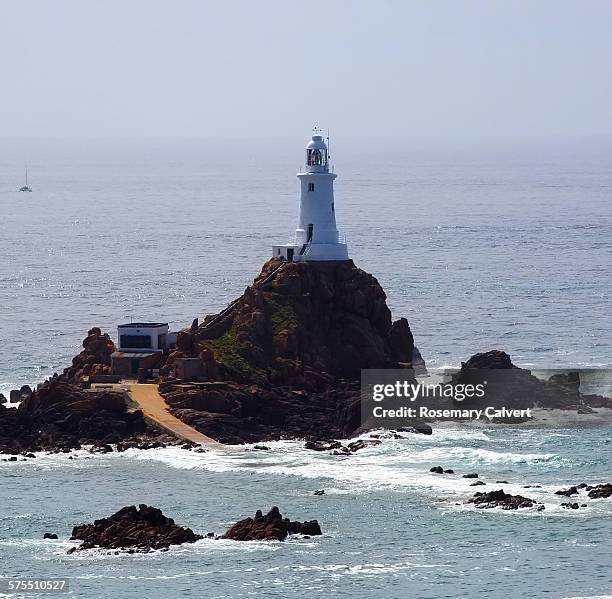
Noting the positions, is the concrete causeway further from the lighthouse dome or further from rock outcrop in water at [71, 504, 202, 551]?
the lighthouse dome

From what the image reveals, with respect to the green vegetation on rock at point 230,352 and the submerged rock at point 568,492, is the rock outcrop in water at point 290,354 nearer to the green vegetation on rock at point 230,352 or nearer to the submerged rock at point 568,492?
the green vegetation on rock at point 230,352

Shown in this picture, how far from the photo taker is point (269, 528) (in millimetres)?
73125

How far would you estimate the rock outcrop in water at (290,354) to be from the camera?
93.6 m

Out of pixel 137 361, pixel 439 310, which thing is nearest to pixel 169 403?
pixel 137 361

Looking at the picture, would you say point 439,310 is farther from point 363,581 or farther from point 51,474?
point 363,581

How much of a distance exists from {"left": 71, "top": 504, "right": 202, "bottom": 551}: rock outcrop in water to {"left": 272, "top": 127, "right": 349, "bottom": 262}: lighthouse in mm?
33487

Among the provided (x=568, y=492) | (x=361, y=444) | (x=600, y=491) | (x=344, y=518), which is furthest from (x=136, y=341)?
(x=600, y=491)

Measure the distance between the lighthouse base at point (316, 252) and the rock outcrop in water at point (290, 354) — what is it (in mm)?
598

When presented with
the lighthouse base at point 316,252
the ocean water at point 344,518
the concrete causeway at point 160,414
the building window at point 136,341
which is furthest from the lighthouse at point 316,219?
the ocean water at point 344,518

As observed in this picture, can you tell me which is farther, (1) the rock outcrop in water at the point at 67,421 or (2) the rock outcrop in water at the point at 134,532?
(1) the rock outcrop in water at the point at 67,421

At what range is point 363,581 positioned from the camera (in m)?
67.9

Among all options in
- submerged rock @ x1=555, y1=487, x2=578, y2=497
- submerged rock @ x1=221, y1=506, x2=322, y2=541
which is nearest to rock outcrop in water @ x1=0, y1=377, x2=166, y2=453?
submerged rock @ x1=221, y1=506, x2=322, y2=541

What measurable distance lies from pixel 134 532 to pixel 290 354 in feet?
92.3

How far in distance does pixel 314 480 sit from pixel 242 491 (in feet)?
12.2
